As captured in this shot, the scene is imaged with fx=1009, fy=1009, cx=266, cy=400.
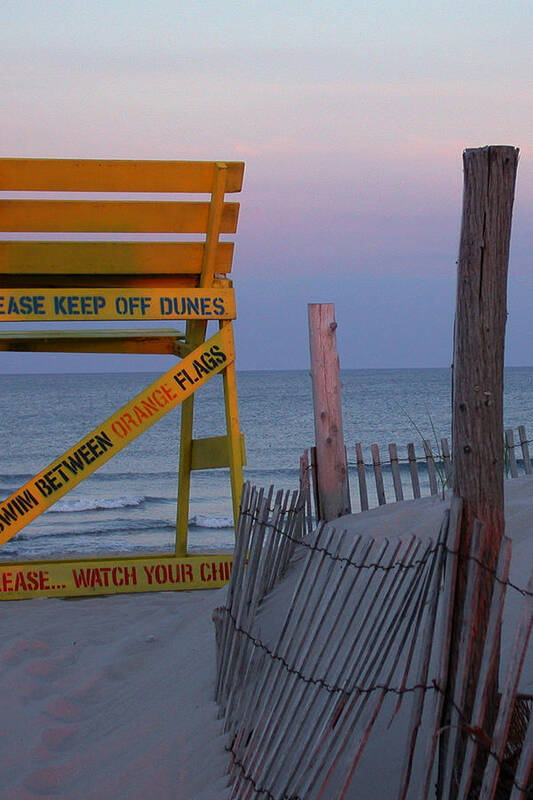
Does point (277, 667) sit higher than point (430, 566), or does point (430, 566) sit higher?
point (430, 566)

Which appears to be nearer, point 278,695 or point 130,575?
point 278,695

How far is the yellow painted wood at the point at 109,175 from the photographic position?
22.0ft

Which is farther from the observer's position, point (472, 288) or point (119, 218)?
point (119, 218)

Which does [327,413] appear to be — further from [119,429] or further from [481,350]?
[481,350]

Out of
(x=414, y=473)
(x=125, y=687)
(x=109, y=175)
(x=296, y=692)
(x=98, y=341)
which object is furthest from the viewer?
(x=414, y=473)

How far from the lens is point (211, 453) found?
7.54 m

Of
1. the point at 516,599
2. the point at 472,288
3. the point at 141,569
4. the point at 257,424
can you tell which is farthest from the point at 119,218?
the point at 257,424

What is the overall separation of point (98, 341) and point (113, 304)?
781 millimetres

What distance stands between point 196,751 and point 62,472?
2.97 metres

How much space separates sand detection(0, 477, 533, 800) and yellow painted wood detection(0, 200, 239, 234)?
8.00 ft

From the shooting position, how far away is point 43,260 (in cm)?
695

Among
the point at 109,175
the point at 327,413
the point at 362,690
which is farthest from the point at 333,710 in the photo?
the point at 109,175

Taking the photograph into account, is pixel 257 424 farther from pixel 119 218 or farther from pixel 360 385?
pixel 119 218

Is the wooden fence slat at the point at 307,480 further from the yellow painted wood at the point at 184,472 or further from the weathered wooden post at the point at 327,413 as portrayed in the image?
the yellow painted wood at the point at 184,472
